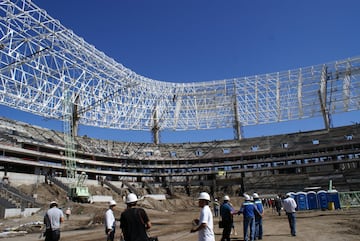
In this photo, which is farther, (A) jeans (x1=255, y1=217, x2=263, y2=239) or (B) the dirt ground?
(B) the dirt ground

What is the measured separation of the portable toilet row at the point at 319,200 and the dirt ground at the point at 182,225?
98 centimetres

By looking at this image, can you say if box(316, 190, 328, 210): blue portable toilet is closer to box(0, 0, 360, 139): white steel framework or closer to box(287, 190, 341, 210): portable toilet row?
box(287, 190, 341, 210): portable toilet row

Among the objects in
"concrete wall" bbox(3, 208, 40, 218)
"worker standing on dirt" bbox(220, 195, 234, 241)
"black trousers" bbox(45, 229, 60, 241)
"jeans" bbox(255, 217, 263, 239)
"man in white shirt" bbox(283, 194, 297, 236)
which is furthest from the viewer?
"concrete wall" bbox(3, 208, 40, 218)

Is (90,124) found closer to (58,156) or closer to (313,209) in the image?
(58,156)

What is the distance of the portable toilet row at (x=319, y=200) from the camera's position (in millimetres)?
27312

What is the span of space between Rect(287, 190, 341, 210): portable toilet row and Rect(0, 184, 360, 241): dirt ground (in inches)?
38.6

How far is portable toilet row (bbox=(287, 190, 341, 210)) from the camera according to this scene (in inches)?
1075

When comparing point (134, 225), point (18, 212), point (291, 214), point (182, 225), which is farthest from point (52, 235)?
point (18, 212)

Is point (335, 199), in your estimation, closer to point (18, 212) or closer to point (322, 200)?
point (322, 200)

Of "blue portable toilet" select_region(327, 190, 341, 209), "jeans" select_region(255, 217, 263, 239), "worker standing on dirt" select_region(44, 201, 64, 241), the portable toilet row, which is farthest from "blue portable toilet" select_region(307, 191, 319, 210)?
"worker standing on dirt" select_region(44, 201, 64, 241)

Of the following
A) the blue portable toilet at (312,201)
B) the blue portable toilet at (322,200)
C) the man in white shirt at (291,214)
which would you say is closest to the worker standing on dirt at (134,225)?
the man in white shirt at (291,214)

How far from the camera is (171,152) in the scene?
7912 cm

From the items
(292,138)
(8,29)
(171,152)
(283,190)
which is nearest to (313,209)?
(283,190)

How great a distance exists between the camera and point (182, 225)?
71.2 ft
